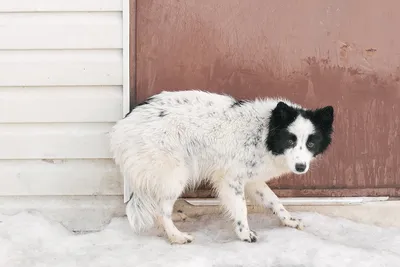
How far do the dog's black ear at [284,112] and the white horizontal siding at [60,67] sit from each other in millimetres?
1355

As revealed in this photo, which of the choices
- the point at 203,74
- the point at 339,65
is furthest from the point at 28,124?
the point at 339,65

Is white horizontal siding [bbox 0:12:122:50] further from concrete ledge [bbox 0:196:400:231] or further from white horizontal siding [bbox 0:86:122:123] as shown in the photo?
concrete ledge [bbox 0:196:400:231]

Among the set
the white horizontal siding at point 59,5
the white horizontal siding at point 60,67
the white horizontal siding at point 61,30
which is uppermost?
the white horizontal siding at point 59,5

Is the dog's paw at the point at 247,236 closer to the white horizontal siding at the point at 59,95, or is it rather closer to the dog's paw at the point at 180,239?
the dog's paw at the point at 180,239

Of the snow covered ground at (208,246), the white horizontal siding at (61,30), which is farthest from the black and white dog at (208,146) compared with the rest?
the white horizontal siding at (61,30)

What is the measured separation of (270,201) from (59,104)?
1.93 metres

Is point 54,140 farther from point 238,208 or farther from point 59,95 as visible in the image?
point 238,208

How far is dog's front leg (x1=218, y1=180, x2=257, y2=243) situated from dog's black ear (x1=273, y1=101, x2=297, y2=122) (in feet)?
2.06

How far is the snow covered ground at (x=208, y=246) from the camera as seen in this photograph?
14.6 feet

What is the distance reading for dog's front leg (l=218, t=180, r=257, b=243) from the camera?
4844mm

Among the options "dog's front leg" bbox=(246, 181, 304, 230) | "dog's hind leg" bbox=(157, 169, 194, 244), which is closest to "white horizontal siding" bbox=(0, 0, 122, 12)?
"dog's hind leg" bbox=(157, 169, 194, 244)

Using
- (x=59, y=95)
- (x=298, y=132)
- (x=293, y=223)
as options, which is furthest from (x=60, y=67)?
(x=293, y=223)

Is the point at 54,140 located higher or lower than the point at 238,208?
higher

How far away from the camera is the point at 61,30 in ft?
16.6
